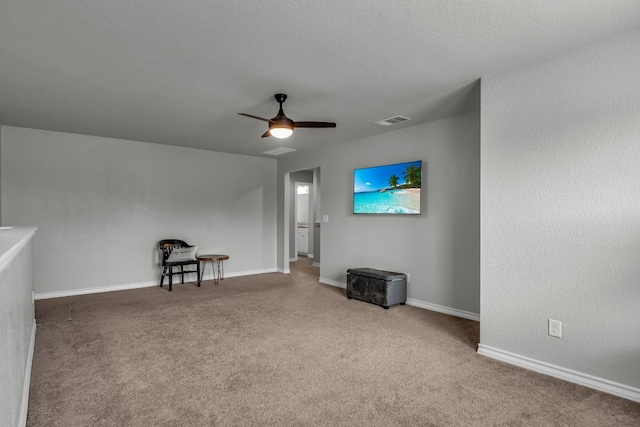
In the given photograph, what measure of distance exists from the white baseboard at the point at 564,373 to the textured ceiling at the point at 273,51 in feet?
7.64

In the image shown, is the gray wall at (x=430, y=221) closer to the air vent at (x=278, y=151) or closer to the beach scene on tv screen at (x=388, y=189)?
the beach scene on tv screen at (x=388, y=189)

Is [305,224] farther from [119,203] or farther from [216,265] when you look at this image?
[119,203]

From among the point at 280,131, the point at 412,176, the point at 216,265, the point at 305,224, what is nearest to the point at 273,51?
the point at 280,131

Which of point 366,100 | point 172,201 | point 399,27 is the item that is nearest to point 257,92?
point 366,100

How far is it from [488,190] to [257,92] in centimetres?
227

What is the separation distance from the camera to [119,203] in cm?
549

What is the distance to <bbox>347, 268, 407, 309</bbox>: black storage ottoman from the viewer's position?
4.40 metres

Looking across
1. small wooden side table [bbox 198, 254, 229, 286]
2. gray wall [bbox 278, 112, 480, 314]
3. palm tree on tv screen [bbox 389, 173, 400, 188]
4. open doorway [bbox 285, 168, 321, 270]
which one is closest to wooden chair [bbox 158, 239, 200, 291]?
small wooden side table [bbox 198, 254, 229, 286]

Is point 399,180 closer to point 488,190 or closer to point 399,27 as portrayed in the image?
point 488,190

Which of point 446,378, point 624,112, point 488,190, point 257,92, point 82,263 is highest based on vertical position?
point 257,92

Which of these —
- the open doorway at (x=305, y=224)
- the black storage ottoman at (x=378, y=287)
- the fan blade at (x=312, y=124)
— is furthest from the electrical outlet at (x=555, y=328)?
the open doorway at (x=305, y=224)

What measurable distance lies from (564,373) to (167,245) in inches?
212

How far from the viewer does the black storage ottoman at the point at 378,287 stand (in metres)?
4.40

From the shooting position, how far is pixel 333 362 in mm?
2803
